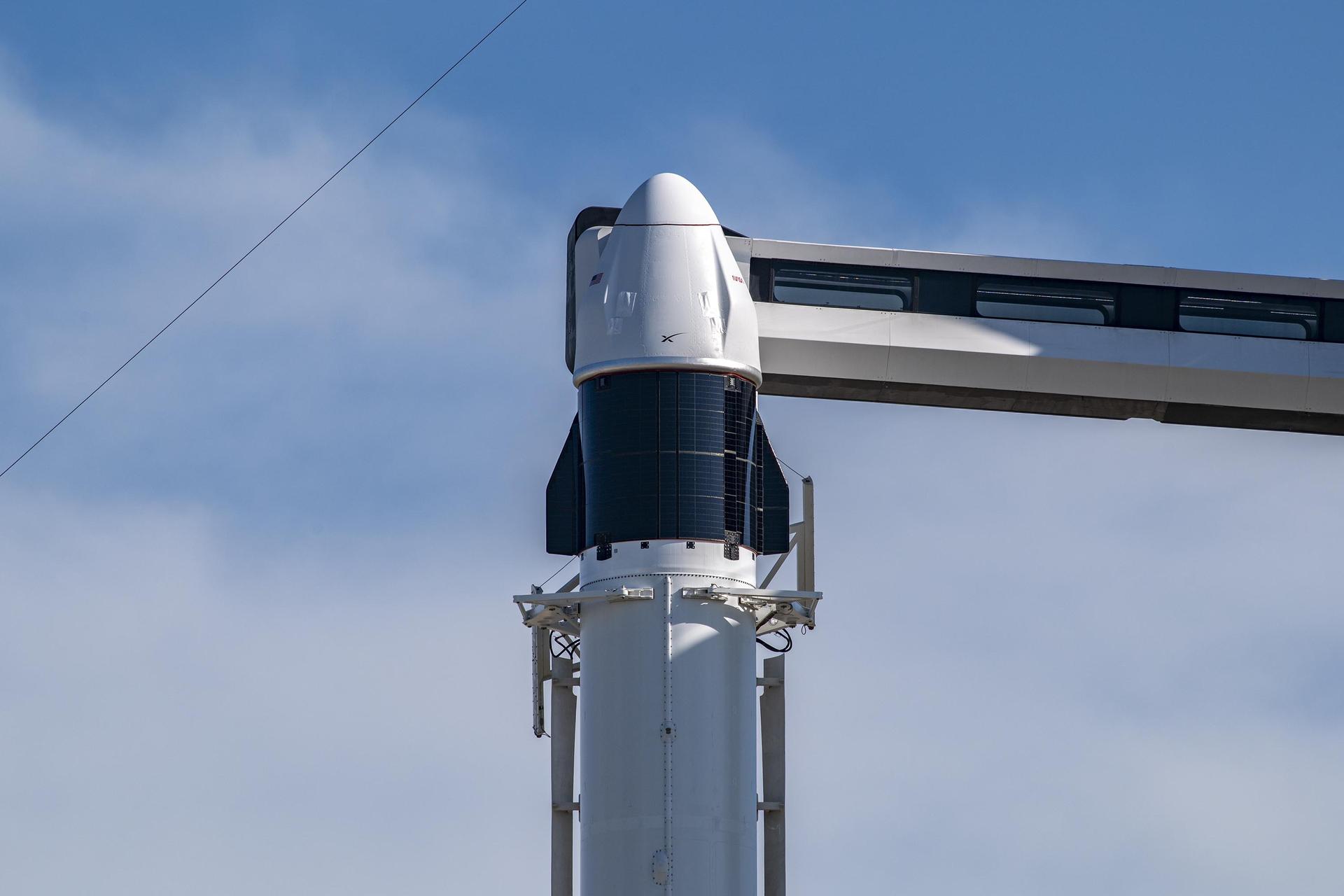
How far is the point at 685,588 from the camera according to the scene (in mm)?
51031

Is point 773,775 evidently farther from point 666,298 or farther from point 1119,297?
point 1119,297

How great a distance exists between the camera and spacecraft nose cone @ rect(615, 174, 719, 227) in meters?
53.7

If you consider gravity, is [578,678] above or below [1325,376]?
below

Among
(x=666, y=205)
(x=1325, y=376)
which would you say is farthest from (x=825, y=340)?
(x=1325, y=376)

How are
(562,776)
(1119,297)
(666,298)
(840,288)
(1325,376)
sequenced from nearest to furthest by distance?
1. (666,298)
2. (562,776)
3. (840,288)
4. (1119,297)
5. (1325,376)

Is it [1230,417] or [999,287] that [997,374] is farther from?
[1230,417]

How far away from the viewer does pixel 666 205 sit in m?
53.9

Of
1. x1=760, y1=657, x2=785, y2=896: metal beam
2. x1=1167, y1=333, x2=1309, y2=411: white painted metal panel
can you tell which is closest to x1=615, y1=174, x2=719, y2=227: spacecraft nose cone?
x1=760, y1=657, x2=785, y2=896: metal beam

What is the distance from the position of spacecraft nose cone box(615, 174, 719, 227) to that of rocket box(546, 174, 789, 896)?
5cm

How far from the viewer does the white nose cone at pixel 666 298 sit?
52.3m

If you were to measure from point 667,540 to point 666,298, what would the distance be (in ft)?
18.0

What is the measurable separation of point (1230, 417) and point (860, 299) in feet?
35.0

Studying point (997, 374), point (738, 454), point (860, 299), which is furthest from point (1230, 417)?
point (738, 454)

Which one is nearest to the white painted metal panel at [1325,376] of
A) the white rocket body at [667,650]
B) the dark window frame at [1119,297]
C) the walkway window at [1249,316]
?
the dark window frame at [1119,297]
